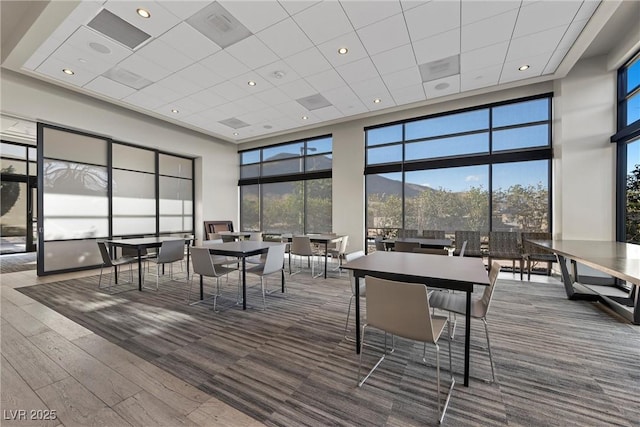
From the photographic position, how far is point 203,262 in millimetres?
3514

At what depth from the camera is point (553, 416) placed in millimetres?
1679

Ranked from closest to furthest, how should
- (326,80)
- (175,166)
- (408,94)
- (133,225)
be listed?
1. (326,80)
2. (408,94)
3. (133,225)
4. (175,166)

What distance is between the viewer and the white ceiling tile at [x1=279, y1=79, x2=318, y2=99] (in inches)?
197

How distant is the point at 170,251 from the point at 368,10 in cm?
480

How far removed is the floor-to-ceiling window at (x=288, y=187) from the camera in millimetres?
8102

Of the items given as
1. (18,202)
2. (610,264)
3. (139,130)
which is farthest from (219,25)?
(18,202)

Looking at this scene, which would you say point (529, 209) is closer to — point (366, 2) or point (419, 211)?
point (419, 211)

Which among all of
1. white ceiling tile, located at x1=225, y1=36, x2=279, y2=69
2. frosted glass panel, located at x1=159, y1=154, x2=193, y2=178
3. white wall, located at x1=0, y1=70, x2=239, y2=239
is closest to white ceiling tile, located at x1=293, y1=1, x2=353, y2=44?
white ceiling tile, located at x1=225, y1=36, x2=279, y2=69

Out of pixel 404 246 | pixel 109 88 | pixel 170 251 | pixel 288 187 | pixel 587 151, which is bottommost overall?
pixel 170 251

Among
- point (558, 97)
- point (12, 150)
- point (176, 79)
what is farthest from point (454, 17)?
point (12, 150)

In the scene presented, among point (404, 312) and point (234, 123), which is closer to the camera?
point (404, 312)

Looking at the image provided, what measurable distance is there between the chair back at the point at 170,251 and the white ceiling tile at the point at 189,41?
3.11 metres

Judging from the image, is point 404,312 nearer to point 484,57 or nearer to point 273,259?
point 273,259

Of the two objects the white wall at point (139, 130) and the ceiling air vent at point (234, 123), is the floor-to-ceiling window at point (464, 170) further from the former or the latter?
the white wall at point (139, 130)
